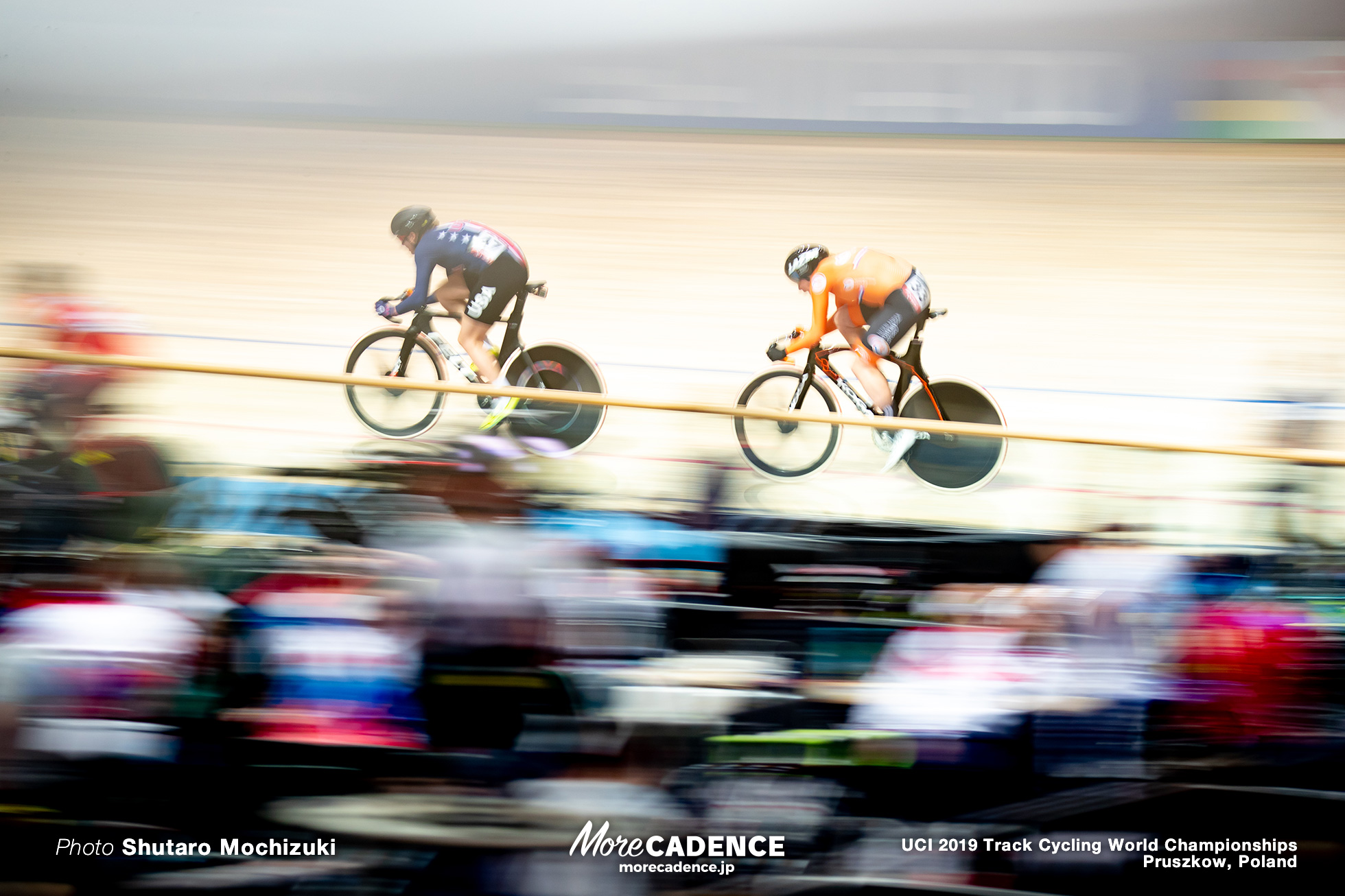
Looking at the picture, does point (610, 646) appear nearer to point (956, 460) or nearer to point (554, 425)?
point (554, 425)

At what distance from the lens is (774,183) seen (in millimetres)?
6621

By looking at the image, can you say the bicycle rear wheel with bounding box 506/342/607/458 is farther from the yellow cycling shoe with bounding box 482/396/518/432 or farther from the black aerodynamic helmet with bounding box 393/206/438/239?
the black aerodynamic helmet with bounding box 393/206/438/239

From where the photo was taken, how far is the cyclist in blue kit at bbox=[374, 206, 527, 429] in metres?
4.25

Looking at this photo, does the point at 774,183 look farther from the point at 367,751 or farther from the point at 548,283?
the point at 367,751

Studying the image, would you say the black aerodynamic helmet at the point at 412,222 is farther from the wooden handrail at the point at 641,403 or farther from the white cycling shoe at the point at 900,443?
the white cycling shoe at the point at 900,443

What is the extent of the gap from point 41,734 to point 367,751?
557mm

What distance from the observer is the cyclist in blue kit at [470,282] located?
4.25 meters

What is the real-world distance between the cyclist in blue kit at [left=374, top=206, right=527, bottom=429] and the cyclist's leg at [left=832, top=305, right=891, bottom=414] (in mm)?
1414

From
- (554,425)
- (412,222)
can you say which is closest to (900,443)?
(554,425)

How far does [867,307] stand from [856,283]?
12 centimetres

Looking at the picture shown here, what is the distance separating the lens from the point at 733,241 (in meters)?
6.27


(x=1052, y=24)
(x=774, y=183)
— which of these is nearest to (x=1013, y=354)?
(x=774, y=183)

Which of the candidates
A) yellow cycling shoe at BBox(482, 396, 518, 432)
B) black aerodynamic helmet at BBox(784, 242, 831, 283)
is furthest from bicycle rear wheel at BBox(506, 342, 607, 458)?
black aerodynamic helmet at BBox(784, 242, 831, 283)

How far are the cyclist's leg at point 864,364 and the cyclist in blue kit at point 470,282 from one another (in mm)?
1414
